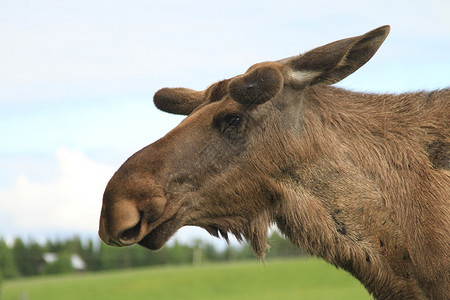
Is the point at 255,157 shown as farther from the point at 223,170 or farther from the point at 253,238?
the point at 253,238

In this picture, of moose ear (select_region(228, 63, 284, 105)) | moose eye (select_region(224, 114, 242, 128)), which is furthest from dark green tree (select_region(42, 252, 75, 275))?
moose ear (select_region(228, 63, 284, 105))

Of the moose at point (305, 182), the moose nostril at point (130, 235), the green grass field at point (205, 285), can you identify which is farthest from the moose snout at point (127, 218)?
the green grass field at point (205, 285)

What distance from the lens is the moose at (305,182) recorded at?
5.35 meters

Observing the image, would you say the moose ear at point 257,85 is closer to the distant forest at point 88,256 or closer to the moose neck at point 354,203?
the moose neck at point 354,203

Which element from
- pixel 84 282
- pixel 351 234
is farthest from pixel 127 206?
pixel 84 282

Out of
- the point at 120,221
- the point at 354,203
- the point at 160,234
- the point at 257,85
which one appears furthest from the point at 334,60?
the point at 120,221

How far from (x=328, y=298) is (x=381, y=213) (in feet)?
129

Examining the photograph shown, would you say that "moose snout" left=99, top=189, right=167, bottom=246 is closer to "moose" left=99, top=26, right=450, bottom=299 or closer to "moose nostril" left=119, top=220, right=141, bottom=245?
"moose nostril" left=119, top=220, right=141, bottom=245

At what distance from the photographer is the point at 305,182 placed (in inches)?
216

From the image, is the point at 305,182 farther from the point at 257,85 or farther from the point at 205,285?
the point at 205,285

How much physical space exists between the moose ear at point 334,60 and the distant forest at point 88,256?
8396 centimetres

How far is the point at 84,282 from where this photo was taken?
62500mm

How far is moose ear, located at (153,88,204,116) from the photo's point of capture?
6461mm

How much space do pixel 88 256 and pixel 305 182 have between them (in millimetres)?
91940
